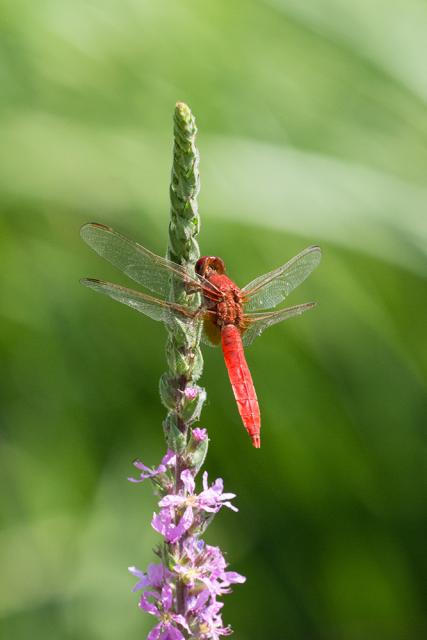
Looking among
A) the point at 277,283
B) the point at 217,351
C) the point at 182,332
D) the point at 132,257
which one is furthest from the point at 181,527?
the point at 217,351

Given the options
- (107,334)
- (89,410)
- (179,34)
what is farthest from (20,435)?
Result: (179,34)

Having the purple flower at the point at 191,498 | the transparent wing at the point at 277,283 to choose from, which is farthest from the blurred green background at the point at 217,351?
the purple flower at the point at 191,498

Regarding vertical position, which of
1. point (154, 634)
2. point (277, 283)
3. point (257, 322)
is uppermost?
point (277, 283)

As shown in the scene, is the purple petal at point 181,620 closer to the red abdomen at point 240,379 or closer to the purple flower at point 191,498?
the purple flower at point 191,498

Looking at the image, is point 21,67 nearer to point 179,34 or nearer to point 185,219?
point 179,34

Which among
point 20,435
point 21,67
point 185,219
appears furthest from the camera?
point 21,67

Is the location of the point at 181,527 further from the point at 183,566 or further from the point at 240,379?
the point at 240,379
